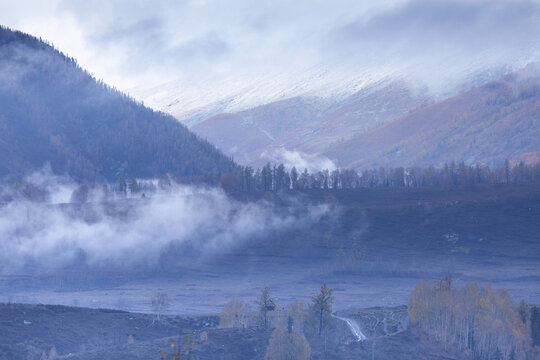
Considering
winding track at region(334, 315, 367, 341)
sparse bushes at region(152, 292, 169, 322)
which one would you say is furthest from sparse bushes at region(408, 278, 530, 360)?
sparse bushes at region(152, 292, 169, 322)

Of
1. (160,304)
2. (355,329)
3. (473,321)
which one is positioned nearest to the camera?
(473,321)

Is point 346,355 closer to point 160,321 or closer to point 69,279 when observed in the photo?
point 160,321

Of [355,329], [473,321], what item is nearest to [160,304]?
[355,329]

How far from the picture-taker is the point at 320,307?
10650 centimetres

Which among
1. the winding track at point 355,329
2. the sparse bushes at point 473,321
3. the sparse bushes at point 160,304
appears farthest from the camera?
the sparse bushes at point 160,304

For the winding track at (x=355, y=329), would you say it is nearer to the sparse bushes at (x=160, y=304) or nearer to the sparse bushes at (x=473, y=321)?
the sparse bushes at (x=473, y=321)

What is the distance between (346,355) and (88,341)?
3560 cm

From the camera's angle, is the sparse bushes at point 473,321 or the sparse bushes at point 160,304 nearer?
the sparse bushes at point 473,321

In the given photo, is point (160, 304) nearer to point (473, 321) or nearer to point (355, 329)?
point (355, 329)

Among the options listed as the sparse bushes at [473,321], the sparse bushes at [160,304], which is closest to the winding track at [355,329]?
the sparse bushes at [473,321]

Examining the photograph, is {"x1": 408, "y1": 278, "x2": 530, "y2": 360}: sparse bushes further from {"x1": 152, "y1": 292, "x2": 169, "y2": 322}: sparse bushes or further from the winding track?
{"x1": 152, "y1": 292, "x2": 169, "y2": 322}: sparse bushes

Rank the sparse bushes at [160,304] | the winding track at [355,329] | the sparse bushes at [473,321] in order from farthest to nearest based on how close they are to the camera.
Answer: the sparse bushes at [160,304]
the winding track at [355,329]
the sparse bushes at [473,321]

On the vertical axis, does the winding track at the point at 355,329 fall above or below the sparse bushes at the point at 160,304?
below

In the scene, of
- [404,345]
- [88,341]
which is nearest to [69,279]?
[88,341]
